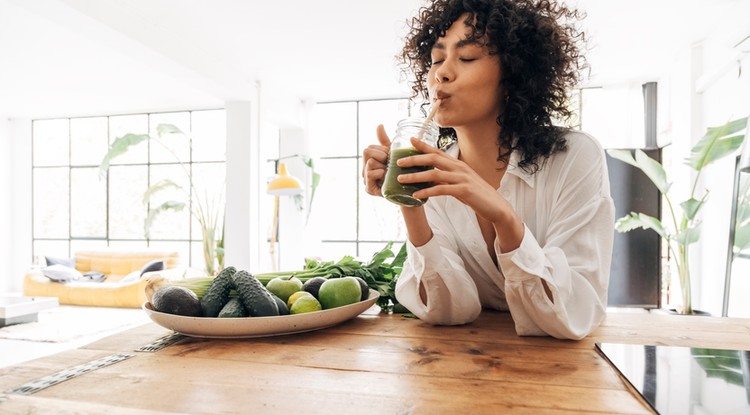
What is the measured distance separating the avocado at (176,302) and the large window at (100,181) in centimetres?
854

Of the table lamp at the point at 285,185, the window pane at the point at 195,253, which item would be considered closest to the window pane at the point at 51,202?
the window pane at the point at 195,253

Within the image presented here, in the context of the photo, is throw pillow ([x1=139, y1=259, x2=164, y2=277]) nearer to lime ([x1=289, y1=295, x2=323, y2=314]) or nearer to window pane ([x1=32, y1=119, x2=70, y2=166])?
window pane ([x1=32, y1=119, x2=70, y2=166])

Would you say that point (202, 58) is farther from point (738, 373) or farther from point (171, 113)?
point (738, 373)

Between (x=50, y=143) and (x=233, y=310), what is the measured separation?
10683 mm

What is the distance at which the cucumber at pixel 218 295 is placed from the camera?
3.26ft

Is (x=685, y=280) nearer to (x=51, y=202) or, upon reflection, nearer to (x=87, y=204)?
(x=87, y=204)

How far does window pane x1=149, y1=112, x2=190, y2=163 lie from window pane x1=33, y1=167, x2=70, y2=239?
193 cm

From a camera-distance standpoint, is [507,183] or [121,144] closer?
[507,183]

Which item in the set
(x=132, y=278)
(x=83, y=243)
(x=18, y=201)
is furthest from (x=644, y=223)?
(x=18, y=201)

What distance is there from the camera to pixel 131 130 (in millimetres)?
9633

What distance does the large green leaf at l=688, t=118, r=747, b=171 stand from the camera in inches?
145

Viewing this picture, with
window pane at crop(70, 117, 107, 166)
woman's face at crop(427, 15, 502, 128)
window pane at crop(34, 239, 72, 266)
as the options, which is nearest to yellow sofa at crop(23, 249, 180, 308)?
window pane at crop(34, 239, 72, 266)

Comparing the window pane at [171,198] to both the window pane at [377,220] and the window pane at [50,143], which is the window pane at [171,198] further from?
the window pane at [377,220]

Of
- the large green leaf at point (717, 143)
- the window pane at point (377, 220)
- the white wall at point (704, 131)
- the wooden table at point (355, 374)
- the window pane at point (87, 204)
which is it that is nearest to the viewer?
the wooden table at point (355, 374)
